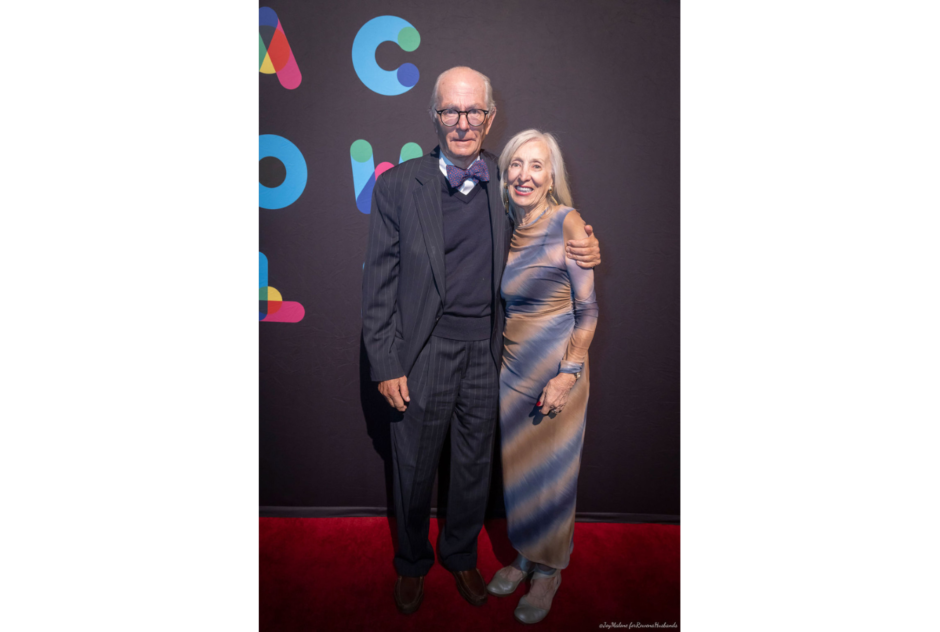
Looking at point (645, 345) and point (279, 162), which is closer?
point (279, 162)

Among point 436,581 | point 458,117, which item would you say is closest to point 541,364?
point 458,117

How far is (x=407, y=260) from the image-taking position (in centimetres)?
173

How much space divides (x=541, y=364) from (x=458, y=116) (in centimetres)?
95

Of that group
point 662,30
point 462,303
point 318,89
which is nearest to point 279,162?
point 318,89

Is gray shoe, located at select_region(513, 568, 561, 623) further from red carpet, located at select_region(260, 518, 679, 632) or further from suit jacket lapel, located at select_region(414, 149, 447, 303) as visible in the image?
suit jacket lapel, located at select_region(414, 149, 447, 303)

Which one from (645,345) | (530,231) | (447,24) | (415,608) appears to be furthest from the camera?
(645,345)

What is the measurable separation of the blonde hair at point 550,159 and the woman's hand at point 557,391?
0.61 m

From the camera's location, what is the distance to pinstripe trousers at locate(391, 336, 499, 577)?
1.79 m

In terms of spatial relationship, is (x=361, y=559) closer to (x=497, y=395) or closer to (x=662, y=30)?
(x=497, y=395)

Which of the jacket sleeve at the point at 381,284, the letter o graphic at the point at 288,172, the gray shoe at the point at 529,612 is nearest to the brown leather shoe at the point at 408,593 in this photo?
the gray shoe at the point at 529,612

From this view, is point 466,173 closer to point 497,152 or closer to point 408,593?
point 497,152

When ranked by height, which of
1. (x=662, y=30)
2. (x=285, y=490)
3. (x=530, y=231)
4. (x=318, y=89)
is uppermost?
(x=662, y=30)

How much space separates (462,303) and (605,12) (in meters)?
1.46

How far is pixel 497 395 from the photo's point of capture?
1.89 meters
